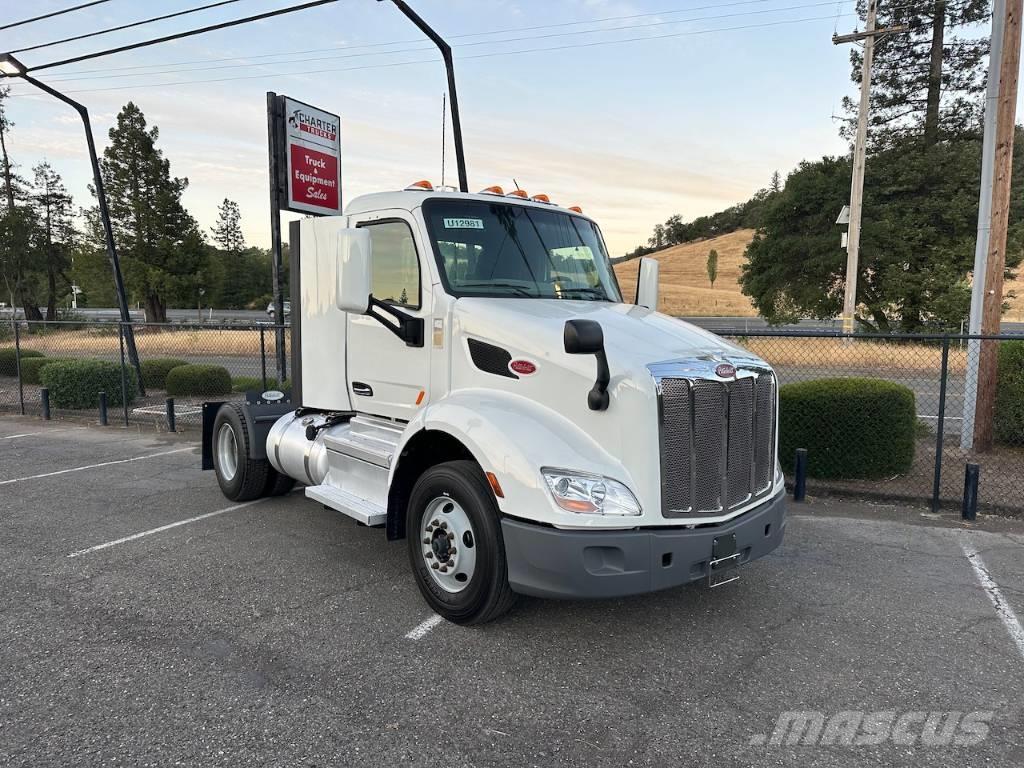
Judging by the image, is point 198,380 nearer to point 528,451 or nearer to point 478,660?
point 478,660

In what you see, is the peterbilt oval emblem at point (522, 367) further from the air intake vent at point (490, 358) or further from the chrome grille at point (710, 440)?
the chrome grille at point (710, 440)

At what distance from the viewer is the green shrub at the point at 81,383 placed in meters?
12.7

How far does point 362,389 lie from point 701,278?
98.9 metres

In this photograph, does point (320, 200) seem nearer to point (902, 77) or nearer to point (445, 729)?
point (445, 729)

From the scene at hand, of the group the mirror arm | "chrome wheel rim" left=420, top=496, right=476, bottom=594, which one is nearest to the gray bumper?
"chrome wheel rim" left=420, top=496, right=476, bottom=594

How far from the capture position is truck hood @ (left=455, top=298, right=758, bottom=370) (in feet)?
12.2

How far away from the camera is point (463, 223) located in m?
4.62

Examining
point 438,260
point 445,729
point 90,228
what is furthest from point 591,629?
point 90,228

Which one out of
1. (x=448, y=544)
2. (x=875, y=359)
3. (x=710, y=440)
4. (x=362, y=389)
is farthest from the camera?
(x=875, y=359)

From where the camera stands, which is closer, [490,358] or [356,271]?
[490,358]

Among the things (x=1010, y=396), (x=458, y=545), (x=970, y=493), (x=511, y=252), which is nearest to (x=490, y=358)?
(x=511, y=252)

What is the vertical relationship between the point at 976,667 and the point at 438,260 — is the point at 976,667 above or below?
below

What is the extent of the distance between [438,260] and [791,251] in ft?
90.1

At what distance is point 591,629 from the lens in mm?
3979
